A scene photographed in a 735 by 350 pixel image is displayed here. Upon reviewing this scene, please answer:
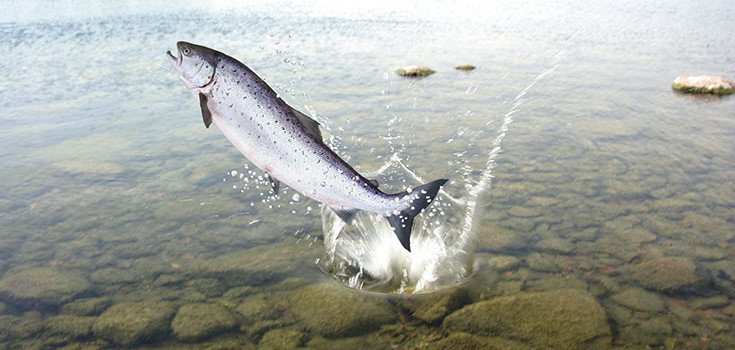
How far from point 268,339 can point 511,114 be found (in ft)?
29.6

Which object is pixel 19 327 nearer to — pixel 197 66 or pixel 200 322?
pixel 200 322

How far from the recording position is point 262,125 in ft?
8.66

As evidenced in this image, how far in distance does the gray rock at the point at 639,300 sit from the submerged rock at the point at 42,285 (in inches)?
218

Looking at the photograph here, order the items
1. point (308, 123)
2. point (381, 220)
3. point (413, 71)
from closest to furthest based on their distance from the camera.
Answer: point (308, 123) → point (381, 220) → point (413, 71)

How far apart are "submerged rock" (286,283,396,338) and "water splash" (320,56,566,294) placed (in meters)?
0.36

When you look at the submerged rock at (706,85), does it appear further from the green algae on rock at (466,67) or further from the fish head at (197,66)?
the fish head at (197,66)

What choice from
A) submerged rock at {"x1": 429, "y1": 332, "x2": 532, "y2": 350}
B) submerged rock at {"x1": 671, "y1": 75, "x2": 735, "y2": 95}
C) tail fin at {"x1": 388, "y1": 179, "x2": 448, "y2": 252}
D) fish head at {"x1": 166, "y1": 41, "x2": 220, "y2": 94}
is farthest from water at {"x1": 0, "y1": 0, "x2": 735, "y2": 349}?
fish head at {"x1": 166, "y1": 41, "x2": 220, "y2": 94}

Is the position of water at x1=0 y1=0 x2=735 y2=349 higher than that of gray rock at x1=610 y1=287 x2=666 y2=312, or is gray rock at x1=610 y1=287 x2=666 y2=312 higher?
water at x1=0 y1=0 x2=735 y2=349

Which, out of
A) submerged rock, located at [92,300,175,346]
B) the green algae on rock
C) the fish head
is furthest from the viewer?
the green algae on rock

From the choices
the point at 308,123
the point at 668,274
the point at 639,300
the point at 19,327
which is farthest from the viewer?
the point at 668,274

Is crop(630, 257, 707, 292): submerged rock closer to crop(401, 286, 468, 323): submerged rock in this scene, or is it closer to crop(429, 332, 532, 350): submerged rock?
crop(429, 332, 532, 350): submerged rock

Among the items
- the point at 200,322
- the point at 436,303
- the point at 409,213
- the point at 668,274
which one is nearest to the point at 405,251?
the point at 436,303

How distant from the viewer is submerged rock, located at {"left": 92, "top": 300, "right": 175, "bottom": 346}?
488 centimetres

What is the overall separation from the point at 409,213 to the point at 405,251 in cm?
314
